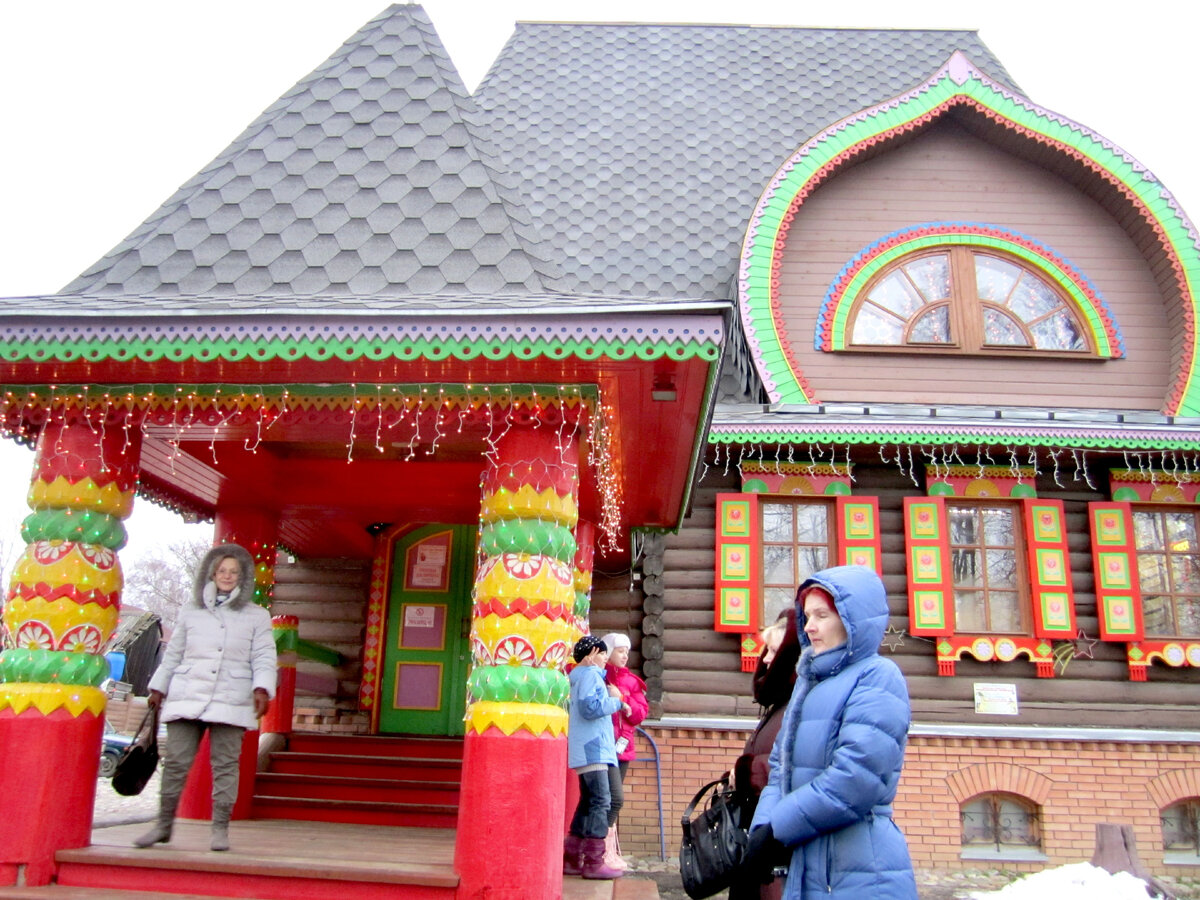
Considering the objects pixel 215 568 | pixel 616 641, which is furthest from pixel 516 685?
pixel 616 641

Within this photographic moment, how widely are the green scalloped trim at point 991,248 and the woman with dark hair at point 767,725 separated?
21.9 feet

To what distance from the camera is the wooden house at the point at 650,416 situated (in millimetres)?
4441

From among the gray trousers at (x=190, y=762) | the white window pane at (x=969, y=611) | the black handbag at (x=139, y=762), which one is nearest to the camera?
the gray trousers at (x=190, y=762)

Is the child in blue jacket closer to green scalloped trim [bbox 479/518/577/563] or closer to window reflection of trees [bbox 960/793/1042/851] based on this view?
green scalloped trim [bbox 479/518/577/563]

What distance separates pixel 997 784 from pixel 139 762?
24.2ft

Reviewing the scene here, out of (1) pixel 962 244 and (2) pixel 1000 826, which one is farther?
(1) pixel 962 244

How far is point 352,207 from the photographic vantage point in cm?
540

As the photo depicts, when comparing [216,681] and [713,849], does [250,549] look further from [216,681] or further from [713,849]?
[713,849]

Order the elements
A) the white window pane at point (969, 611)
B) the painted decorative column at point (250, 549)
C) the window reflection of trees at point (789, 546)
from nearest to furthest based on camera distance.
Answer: the painted decorative column at point (250, 549)
the white window pane at point (969, 611)
the window reflection of trees at point (789, 546)

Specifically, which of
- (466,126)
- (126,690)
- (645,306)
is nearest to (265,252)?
(466,126)

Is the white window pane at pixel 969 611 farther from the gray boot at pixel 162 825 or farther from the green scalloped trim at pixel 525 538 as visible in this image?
the gray boot at pixel 162 825

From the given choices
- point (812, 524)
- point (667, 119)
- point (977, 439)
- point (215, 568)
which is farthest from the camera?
point (667, 119)

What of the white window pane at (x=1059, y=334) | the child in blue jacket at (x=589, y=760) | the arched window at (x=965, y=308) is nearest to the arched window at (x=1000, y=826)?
the arched window at (x=965, y=308)

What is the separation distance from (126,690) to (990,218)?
19243mm
